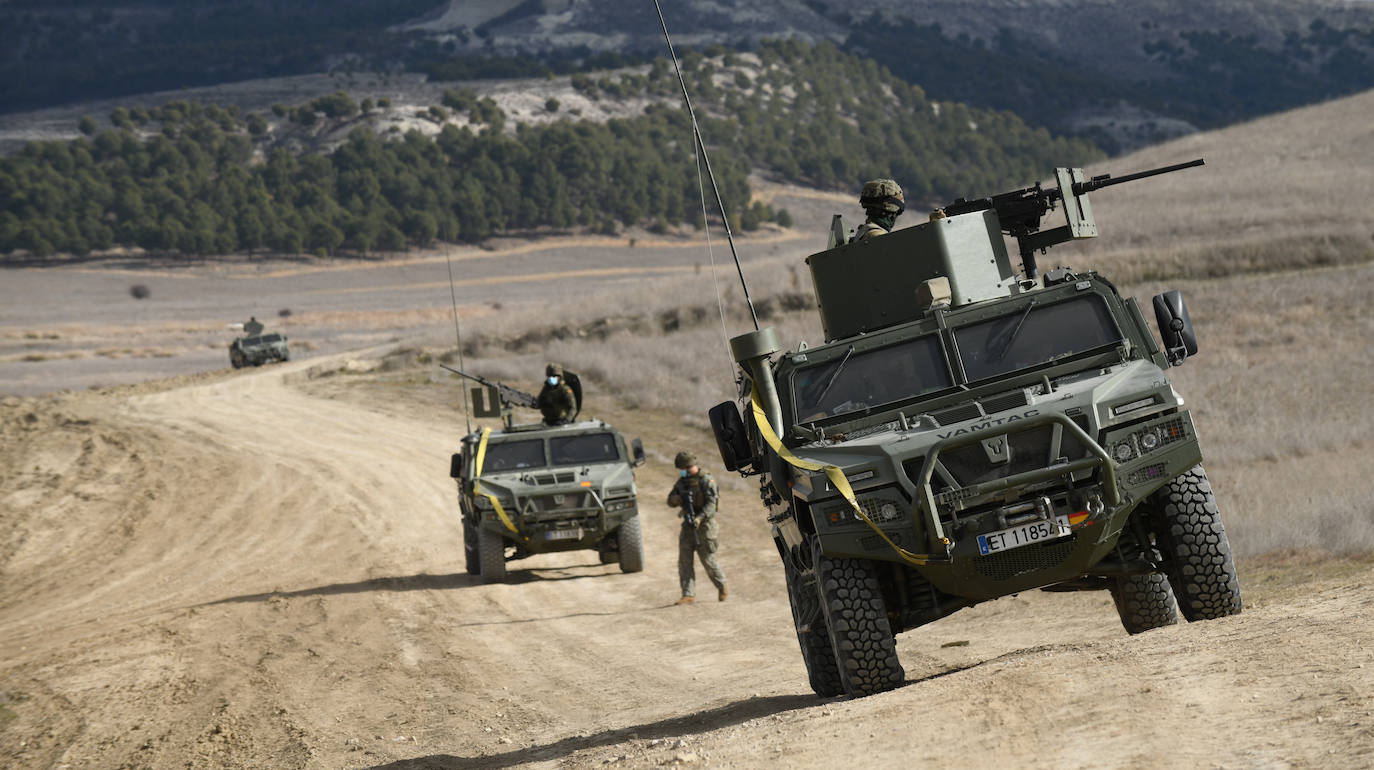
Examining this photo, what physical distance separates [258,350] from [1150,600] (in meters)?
48.2

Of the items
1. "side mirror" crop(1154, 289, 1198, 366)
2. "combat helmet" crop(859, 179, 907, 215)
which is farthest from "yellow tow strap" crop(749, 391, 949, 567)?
"combat helmet" crop(859, 179, 907, 215)

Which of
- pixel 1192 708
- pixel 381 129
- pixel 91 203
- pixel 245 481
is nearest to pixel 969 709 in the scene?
pixel 1192 708

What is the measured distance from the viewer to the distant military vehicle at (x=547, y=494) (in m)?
18.2

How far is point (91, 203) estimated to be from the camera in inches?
4724

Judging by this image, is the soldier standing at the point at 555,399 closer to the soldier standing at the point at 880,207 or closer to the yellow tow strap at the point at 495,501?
the yellow tow strap at the point at 495,501

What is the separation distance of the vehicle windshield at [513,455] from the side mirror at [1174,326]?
1103 cm

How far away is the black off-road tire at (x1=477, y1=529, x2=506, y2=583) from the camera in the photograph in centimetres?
1825

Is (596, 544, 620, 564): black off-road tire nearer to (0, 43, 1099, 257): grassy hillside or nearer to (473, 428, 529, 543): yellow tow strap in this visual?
(473, 428, 529, 543): yellow tow strap

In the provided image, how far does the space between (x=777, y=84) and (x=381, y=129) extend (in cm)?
4976

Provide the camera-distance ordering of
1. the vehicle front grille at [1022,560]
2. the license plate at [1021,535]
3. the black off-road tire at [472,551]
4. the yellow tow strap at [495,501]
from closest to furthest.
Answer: the license plate at [1021,535], the vehicle front grille at [1022,560], the yellow tow strap at [495,501], the black off-road tire at [472,551]

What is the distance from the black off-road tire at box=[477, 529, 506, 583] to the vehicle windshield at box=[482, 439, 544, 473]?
2.95 ft

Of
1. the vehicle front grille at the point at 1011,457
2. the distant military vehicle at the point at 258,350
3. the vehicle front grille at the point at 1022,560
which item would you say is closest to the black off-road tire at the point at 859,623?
the vehicle front grille at the point at 1022,560

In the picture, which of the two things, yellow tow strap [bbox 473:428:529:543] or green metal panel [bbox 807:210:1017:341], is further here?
yellow tow strap [bbox 473:428:529:543]

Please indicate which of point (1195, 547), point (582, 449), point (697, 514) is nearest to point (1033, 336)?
point (1195, 547)
